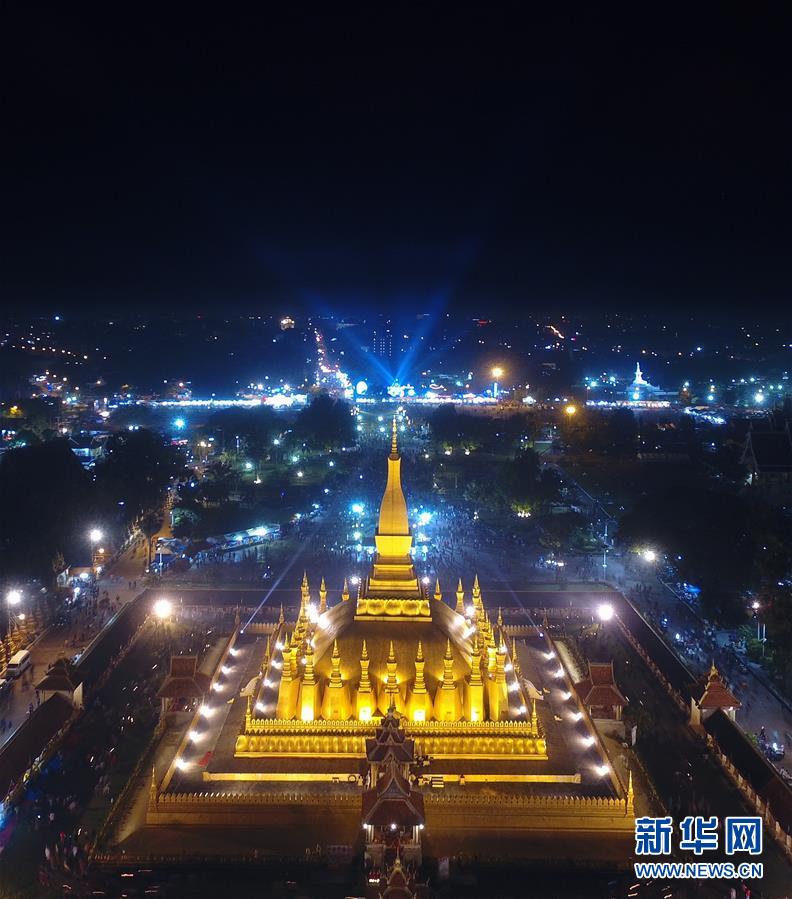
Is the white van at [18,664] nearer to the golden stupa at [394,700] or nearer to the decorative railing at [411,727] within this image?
the golden stupa at [394,700]

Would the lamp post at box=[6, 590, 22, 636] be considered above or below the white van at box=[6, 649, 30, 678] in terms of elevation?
above

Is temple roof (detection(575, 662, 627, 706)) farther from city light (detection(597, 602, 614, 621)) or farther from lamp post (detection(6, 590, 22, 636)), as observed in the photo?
lamp post (detection(6, 590, 22, 636))

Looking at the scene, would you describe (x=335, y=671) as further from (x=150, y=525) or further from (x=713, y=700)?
(x=150, y=525)

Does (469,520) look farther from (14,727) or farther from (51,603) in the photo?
(14,727)

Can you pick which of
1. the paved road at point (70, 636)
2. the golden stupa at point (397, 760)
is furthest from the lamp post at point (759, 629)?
the paved road at point (70, 636)

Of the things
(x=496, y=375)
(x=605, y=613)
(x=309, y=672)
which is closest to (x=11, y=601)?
(x=309, y=672)

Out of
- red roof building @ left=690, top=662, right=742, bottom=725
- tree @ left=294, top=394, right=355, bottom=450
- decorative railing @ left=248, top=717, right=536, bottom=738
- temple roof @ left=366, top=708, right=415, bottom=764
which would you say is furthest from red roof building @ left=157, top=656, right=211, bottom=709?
tree @ left=294, top=394, right=355, bottom=450

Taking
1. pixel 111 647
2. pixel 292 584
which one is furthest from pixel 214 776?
pixel 292 584
